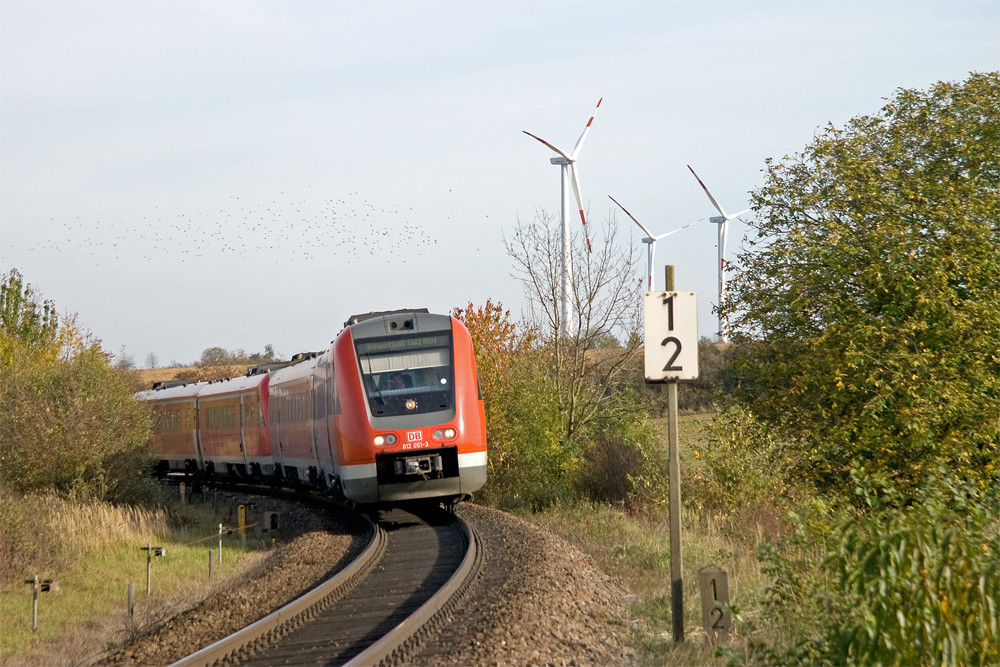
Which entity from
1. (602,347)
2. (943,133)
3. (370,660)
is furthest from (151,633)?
(602,347)

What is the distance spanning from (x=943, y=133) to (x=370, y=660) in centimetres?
1337

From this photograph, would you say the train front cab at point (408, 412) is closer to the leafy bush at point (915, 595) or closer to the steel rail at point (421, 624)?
the steel rail at point (421, 624)

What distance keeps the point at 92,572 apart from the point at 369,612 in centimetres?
730

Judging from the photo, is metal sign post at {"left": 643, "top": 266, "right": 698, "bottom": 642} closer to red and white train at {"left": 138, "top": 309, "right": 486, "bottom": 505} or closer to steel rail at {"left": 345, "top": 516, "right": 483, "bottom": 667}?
steel rail at {"left": 345, "top": 516, "right": 483, "bottom": 667}

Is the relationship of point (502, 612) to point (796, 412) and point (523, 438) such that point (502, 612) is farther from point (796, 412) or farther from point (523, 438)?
point (523, 438)

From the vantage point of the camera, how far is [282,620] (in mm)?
9797

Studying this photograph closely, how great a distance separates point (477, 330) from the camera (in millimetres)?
28062

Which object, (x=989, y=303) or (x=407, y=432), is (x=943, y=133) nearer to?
A: (x=989, y=303)

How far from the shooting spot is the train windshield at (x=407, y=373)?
16625mm

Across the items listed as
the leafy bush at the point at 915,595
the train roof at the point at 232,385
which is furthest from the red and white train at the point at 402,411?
the leafy bush at the point at 915,595

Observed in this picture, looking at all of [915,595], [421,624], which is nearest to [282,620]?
[421,624]

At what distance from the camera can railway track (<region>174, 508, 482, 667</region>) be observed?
8547 mm

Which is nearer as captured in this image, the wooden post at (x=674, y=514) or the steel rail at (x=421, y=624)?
the steel rail at (x=421, y=624)

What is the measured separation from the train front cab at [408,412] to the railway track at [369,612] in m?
1.18
